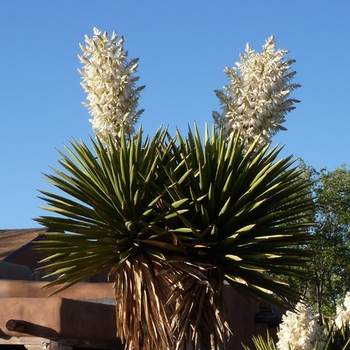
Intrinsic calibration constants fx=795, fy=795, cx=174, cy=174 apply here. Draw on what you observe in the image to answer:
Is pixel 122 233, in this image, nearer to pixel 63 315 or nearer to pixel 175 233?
pixel 175 233

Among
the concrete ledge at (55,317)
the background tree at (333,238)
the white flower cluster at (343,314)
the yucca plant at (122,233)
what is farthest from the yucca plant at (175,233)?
the background tree at (333,238)

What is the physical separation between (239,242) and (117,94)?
2.67 meters

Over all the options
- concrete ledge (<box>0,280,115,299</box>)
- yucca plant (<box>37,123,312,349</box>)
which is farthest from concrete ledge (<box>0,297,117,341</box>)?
yucca plant (<box>37,123,312,349</box>)

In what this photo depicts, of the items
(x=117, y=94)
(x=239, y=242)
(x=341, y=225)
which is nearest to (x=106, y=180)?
(x=117, y=94)

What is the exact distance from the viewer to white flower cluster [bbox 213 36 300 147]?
1115 centimetres

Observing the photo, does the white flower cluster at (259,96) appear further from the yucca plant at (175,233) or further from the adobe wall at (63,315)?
the adobe wall at (63,315)

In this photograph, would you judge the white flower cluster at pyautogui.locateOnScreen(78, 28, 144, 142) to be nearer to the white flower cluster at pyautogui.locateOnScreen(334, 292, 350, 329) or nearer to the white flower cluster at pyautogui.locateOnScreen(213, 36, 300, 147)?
the white flower cluster at pyautogui.locateOnScreen(213, 36, 300, 147)

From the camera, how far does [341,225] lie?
2961cm

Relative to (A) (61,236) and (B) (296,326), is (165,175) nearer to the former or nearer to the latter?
(A) (61,236)

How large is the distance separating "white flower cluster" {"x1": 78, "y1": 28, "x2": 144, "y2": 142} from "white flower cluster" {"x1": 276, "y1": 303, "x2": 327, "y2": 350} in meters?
3.78

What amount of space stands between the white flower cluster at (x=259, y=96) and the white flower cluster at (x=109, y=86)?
1.35 m

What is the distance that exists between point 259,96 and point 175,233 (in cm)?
225

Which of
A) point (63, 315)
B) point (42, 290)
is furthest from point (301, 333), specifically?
point (42, 290)

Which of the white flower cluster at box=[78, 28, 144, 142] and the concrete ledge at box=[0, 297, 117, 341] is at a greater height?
the white flower cluster at box=[78, 28, 144, 142]
